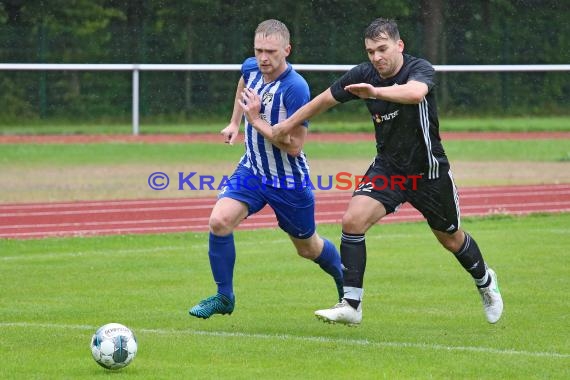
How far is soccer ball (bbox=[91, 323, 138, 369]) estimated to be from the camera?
6.77 m

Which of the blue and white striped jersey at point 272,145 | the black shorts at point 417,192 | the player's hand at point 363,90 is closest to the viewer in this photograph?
the player's hand at point 363,90

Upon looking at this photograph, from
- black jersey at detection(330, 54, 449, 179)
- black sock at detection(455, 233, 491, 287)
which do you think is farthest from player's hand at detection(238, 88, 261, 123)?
black sock at detection(455, 233, 491, 287)

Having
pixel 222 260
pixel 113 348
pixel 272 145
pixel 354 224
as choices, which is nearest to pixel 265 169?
pixel 272 145

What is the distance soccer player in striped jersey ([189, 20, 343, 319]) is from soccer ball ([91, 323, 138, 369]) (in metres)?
1.43

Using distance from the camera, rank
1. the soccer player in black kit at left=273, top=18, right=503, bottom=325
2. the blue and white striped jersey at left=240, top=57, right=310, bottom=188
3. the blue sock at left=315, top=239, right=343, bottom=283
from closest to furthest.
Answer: the soccer player in black kit at left=273, top=18, right=503, bottom=325, the blue and white striped jersey at left=240, top=57, right=310, bottom=188, the blue sock at left=315, top=239, right=343, bottom=283

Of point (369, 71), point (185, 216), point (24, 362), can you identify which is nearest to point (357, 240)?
point (369, 71)

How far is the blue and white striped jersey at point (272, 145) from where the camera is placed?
8.45 metres

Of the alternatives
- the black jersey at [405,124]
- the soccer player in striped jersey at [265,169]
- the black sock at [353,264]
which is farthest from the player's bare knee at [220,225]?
the black jersey at [405,124]

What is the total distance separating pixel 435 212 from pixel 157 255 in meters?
4.81

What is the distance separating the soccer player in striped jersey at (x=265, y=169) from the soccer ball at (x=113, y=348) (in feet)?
4.68

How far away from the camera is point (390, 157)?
27.0 feet

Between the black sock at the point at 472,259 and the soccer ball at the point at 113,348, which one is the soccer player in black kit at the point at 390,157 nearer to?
the black sock at the point at 472,259

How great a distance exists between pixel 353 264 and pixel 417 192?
0.69 meters

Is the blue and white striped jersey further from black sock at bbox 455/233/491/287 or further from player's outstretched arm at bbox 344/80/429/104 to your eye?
black sock at bbox 455/233/491/287
